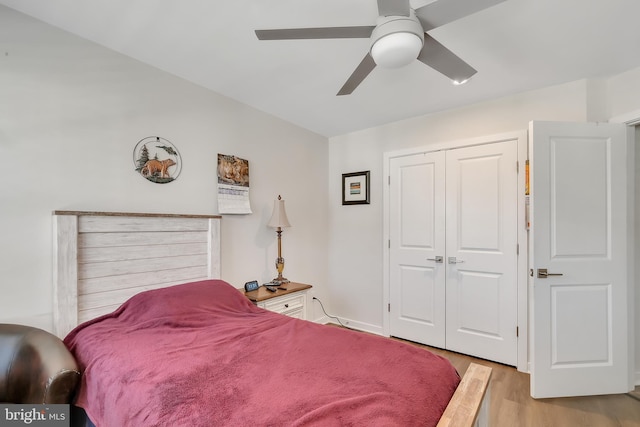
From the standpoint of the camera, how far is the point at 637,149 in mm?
2363

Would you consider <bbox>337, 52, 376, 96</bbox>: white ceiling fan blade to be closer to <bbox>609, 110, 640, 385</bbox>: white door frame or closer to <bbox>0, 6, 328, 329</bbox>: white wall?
<bbox>0, 6, 328, 329</bbox>: white wall

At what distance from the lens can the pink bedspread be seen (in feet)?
3.23

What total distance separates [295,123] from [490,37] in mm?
2064

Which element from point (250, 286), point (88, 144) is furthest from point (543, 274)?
point (88, 144)

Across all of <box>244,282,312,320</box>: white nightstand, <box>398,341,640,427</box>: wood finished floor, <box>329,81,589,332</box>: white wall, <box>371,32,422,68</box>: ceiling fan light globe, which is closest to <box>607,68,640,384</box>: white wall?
<box>329,81,589,332</box>: white wall

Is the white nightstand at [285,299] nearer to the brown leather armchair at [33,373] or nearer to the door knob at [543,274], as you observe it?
the brown leather armchair at [33,373]

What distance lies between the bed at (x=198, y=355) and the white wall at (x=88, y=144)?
137mm

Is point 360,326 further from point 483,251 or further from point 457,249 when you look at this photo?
point 483,251

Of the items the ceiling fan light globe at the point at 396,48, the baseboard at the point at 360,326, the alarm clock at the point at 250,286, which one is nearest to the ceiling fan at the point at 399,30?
the ceiling fan light globe at the point at 396,48

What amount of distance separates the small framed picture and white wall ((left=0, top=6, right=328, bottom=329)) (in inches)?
45.9

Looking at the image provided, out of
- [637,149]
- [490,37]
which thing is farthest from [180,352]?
[637,149]

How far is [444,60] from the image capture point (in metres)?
1.58

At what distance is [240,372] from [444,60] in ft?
6.04

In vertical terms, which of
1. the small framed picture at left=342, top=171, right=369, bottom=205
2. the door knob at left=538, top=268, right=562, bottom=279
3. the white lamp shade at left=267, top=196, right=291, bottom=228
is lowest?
the door knob at left=538, top=268, right=562, bottom=279
